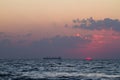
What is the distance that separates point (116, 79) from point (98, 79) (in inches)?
128

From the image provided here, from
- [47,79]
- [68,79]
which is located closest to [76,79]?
[68,79]

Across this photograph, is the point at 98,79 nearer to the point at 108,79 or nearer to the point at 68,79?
the point at 108,79

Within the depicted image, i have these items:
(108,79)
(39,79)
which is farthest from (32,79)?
(108,79)

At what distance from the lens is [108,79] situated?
167 feet

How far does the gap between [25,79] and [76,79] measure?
8357 millimetres

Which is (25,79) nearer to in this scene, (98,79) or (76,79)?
(76,79)

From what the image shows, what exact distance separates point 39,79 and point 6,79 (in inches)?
214

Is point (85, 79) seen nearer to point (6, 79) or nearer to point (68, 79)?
point (68, 79)

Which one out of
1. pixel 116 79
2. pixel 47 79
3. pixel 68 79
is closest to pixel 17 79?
pixel 47 79

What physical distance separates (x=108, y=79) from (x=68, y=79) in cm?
660

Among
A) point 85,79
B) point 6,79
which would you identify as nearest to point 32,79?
point 6,79

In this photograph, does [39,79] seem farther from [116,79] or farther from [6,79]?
[116,79]

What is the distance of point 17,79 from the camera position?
49.4 m

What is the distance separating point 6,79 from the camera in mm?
48531
